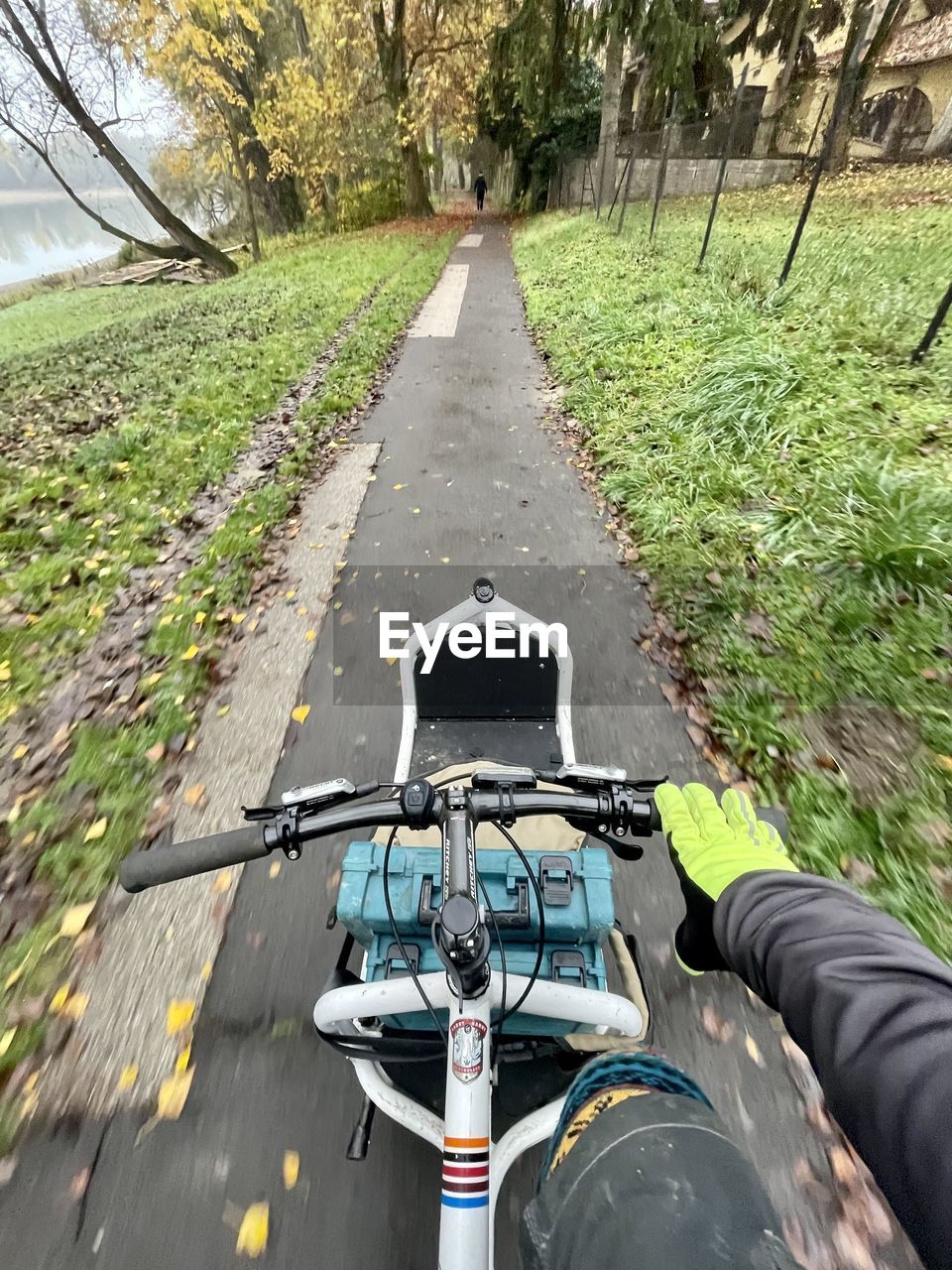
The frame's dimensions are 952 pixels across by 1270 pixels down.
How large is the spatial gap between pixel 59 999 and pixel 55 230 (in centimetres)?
5309

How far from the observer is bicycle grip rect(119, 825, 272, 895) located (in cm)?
134

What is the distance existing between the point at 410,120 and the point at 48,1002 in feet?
84.0

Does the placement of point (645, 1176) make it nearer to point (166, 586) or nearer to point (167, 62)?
point (166, 586)

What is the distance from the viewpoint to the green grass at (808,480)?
9.52ft

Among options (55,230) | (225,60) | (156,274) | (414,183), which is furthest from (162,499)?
(55,230)

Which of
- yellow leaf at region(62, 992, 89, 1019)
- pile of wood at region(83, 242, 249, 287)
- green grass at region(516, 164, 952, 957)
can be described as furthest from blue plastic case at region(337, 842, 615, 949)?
pile of wood at region(83, 242, 249, 287)

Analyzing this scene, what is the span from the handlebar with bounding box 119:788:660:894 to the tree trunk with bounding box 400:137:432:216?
2621cm

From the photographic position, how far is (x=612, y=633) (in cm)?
393

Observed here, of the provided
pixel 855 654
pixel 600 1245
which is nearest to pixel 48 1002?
pixel 600 1245

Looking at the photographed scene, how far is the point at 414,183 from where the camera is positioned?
74.2 ft

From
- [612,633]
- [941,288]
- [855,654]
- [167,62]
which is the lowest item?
[612,633]

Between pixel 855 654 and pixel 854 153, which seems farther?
pixel 854 153

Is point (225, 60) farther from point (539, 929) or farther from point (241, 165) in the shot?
point (539, 929)

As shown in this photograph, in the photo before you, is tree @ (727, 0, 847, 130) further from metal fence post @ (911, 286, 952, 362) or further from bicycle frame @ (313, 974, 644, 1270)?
bicycle frame @ (313, 974, 644, 1270)
